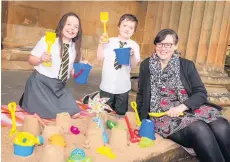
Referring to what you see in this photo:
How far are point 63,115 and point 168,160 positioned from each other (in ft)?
2.72

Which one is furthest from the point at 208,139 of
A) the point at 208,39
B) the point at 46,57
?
the point at 208,39

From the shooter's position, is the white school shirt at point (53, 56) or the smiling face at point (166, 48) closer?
the smiling face at point (166, 48)

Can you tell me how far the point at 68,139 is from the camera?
211cm

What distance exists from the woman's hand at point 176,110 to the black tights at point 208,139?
121mm

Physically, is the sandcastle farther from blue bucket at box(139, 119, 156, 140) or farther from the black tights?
the black tights

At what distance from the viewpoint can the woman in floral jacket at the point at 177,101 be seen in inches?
77.4

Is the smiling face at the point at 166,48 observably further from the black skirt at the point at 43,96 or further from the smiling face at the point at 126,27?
the black skirt at the point at 43,96

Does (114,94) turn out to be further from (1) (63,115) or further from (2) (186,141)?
(2) (186,141)

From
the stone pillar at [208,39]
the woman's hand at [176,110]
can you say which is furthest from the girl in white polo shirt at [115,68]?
the stone pillar at [208,39]

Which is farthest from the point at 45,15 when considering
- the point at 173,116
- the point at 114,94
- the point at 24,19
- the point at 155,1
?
the point at 173,116

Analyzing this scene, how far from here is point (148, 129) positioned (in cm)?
219

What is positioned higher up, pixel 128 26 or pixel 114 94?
pixel 128 26

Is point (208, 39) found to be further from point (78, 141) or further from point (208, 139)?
point (78, 141)

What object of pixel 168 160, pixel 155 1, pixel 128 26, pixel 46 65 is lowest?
pixel 168 160
